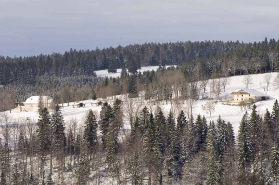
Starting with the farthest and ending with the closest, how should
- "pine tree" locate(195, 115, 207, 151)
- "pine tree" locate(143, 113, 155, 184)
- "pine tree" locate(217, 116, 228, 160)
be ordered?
"pine tree" locate(195, 115, 207, 151) < "pine tree" locate(217, 116, 228, 160) < "pine tree" locate(143, 113, 155, 184)

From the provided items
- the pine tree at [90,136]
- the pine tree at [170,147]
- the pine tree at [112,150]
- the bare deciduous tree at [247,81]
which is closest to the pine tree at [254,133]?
the pine tree at [170,147]

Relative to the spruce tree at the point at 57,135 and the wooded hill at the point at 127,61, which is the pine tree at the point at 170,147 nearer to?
the spruce tree at the point at 57,135

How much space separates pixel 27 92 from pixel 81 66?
152 feet

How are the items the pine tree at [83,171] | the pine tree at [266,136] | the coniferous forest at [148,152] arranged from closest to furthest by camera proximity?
1. the pine tree at [83,171]
2. the coniferous forest at [148,152]
3. the pine tree at [266,136]

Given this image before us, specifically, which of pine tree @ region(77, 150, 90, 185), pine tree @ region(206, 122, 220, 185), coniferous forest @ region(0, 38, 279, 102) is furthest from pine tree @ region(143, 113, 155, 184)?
coniferous forest @ region(0, 38, 279, 102)

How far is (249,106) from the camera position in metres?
76.1

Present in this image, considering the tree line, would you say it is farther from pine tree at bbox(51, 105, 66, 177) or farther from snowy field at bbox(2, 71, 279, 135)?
snowy field at bbox(2, 71, 279, 135)

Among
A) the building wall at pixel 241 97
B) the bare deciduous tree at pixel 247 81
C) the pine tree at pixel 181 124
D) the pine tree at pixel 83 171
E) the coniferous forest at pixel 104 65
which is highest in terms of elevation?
the coniferous forest at pixel 104 65

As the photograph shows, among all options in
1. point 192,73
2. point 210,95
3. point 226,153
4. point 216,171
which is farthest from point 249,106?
point 192,73

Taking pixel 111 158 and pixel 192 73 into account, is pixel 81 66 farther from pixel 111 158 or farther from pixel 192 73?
pixel 111 158

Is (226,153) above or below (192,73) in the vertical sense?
below

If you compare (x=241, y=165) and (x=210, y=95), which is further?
(x=210, y=95)

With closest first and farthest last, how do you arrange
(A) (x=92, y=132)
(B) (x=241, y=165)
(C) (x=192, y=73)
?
(B) (x=241, y=165) < (A) (x=92, y=132) < (C) (x=192, y=73)

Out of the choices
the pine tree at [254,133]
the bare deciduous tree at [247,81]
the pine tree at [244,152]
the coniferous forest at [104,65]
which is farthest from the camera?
the coniferous forest at [104,65]
